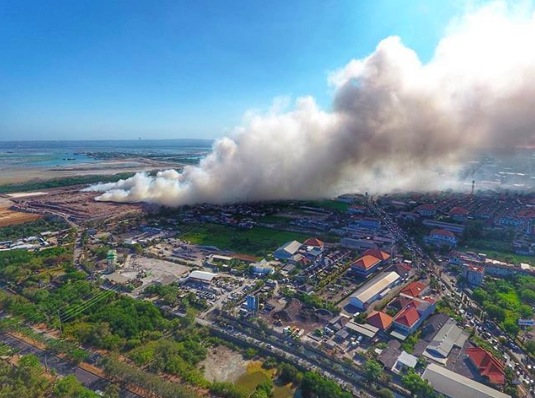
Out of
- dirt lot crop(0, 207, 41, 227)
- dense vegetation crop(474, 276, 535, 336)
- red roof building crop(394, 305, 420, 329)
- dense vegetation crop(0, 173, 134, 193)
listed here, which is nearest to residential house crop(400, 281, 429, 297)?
red roof building crop(394, 305, 420, 329)

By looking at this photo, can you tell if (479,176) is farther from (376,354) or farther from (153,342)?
(153,342)

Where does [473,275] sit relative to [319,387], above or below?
above

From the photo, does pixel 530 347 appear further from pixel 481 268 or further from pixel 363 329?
pixel 481 268

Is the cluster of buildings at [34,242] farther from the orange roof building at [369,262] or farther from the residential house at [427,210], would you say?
the residential house at [427,210]

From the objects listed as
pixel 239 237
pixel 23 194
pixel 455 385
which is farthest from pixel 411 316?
pixel 23 194

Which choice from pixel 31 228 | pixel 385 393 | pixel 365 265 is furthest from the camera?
pixel 31 228
